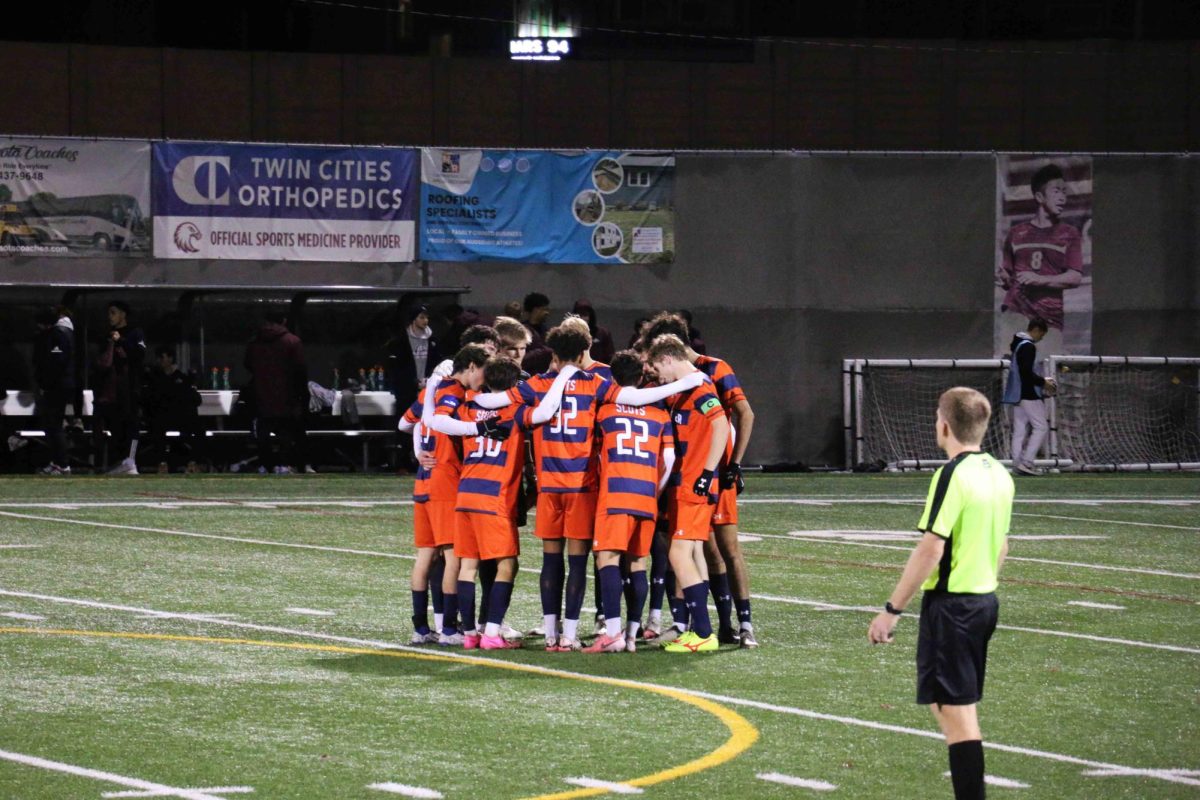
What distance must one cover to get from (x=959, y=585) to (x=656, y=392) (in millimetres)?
4092

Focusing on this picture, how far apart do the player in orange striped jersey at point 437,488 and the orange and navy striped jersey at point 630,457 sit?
805 millimetres

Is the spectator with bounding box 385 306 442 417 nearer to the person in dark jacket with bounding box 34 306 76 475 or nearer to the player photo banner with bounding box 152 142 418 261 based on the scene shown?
the player photo banner with bounding box 152 142 418 261

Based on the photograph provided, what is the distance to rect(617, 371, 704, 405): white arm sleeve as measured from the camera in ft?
35.7

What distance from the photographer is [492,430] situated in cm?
1091

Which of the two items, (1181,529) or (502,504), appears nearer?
(502,504)

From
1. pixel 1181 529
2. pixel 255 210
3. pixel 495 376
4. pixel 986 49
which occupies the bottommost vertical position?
pixel 1181 529

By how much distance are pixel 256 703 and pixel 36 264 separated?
17318mm

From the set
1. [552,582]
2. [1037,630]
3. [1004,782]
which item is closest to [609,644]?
[552,582]

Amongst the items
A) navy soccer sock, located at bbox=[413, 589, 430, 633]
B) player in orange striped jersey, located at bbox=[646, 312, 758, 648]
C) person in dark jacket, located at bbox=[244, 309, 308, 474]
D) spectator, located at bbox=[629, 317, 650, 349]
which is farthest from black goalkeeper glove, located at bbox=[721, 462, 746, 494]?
person in dark jacket, located at bbox=[244, 309, 308, 474]

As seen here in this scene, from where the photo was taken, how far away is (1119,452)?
27828 mm

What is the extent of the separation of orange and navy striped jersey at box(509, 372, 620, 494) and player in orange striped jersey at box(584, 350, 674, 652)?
8 cm

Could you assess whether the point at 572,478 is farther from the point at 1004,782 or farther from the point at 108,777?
the point at 108,777

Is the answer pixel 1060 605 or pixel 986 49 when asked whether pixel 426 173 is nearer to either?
pixel 986 49

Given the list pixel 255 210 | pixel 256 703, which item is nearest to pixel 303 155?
pixel 255 210
